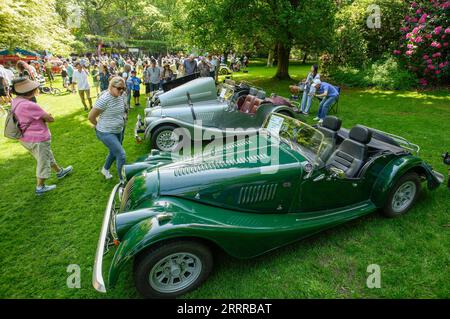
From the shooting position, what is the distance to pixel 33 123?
190 inches

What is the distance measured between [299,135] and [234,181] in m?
1.44

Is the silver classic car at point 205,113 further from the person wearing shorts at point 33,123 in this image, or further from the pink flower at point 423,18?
the pink flower at point 423,18

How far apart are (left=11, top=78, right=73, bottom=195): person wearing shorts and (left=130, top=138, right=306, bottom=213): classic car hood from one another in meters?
2.53

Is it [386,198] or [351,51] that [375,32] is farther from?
[386,198]

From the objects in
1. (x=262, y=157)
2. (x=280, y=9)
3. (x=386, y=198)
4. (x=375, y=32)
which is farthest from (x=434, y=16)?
(x=262, y=157)

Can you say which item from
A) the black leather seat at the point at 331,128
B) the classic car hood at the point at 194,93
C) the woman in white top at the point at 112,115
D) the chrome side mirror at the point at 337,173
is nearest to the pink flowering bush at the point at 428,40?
the classic car hood at the point at 194,93

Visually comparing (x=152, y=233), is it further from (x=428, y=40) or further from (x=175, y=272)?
(x=428, y=40)

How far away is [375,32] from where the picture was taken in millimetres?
17719

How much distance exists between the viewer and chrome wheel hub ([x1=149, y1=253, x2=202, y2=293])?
2.95m

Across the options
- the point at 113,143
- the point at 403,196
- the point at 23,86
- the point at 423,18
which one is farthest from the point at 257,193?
the point at 423,18

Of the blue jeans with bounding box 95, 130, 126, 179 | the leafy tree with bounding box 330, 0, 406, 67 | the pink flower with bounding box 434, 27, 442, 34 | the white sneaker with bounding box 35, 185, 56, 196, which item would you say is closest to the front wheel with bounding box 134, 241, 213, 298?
the blue jeans with bounding box 95, 130, 126, 179

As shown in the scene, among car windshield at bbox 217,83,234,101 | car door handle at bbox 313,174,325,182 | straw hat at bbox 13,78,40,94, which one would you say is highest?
straw hat at bbox 13,78,40,94

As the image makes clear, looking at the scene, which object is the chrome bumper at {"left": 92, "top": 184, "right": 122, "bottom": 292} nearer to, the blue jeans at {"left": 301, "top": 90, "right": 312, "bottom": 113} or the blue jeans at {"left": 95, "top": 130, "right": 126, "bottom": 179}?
the blue jeans at {"left": 95, "top": 130, "right": 126, "bottom": 179}

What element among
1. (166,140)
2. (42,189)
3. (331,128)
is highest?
(331,128)
